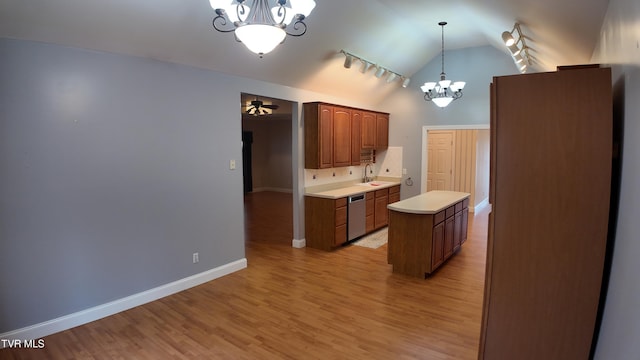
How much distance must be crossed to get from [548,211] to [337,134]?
3.97m

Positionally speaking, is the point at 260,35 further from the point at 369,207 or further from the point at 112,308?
the point at 369,207

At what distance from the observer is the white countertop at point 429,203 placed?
13.4 ft

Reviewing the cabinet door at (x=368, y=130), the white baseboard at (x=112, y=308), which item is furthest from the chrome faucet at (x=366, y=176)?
the white baseboard at (x=112, y=308)

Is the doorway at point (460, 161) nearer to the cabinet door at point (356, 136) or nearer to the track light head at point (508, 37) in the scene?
the cabinet door at point (356, 136)

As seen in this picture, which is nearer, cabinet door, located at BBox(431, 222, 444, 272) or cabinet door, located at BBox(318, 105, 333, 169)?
cabinet door, located at BBox(431, 222, 444, 272)

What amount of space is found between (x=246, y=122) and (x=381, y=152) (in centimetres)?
582

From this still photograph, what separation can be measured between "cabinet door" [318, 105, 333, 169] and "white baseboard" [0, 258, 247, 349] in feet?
6.83

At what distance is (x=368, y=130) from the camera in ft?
21.1

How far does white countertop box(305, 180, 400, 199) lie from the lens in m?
5.27

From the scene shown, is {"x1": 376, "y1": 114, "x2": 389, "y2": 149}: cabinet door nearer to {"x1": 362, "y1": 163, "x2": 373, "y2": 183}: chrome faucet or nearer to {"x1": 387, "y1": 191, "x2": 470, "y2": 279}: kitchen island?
{"x1": 362, "y1": 163, "x2": 373, "y2": 183}: chrome faucet

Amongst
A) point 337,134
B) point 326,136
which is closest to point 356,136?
point 337,134

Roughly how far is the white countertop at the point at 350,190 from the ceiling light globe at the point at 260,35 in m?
3.22
